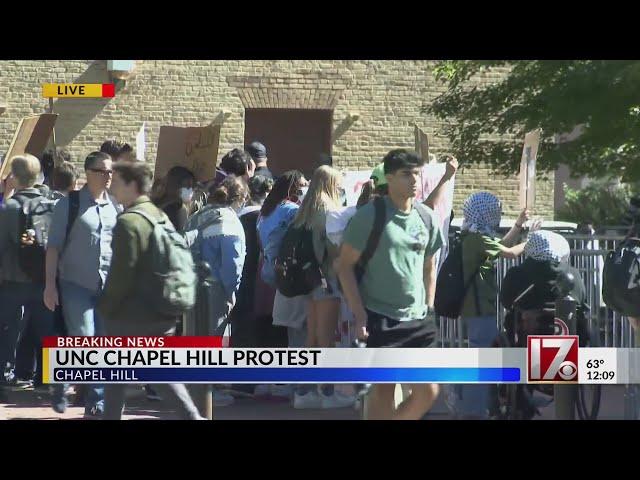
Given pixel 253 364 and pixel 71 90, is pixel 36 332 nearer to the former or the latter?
pixel 253 364

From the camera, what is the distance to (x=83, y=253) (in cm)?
872

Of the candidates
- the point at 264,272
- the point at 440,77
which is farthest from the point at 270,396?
the point at 440,77

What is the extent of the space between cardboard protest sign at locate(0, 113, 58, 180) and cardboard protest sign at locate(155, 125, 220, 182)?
75 centimetres

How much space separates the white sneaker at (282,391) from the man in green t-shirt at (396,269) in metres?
0.72

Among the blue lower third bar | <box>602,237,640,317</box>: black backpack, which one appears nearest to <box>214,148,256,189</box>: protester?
the blue lower third bar

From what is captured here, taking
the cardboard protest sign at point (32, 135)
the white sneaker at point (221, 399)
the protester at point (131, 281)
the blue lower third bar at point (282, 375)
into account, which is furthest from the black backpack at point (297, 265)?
the cardboard protest sign at point (32, 135)

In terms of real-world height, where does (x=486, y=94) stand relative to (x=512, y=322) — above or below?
above

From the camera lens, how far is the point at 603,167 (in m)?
9.72

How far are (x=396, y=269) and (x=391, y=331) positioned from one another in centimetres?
41

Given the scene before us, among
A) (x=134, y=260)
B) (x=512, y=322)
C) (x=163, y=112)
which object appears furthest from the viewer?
(x=163, y=112)

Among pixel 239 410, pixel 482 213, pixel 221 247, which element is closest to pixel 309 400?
pixel 239 410

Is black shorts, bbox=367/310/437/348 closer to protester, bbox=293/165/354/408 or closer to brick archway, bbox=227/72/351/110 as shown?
protester, bbox=293/165/354/408

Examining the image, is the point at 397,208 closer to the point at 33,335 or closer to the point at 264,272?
the point at 264,272

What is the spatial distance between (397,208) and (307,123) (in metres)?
1.06
